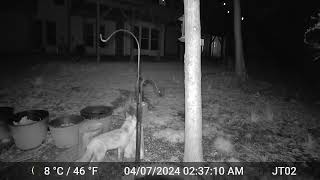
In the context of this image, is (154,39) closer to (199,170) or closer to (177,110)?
(177,110)

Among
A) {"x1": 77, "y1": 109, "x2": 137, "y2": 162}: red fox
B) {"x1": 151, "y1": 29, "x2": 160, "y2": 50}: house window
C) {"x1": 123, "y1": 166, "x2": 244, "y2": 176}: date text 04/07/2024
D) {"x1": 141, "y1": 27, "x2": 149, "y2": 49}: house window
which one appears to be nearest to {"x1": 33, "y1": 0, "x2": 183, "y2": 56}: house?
{"x1": 141, "y1": 27, "x2": 149, "y2": 49}: house window

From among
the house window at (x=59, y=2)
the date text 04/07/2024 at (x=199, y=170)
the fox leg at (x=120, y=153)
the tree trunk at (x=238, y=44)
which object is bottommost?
the date text 04/07/2024 at (x=199, y=170)

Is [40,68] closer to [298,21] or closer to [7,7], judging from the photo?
[7,7]

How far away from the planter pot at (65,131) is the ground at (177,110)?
0.18 metres

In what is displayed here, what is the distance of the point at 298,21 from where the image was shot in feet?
62.3

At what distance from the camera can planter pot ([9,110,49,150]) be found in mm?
4047

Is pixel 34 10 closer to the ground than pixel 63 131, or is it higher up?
higher up

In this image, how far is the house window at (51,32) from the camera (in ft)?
52.7

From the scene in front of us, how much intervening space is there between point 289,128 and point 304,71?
13318mm

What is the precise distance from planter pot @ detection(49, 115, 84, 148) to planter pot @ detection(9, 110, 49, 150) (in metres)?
0.26

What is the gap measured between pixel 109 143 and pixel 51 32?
15.7m

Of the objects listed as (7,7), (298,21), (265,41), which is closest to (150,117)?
(7,7)

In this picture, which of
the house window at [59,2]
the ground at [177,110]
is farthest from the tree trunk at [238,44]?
the house window at [59,2]

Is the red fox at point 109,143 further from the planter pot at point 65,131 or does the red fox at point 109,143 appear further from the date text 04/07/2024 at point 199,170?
the planter pot at point 65,131
